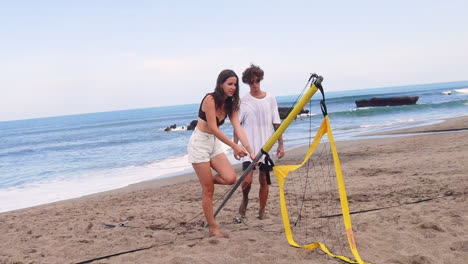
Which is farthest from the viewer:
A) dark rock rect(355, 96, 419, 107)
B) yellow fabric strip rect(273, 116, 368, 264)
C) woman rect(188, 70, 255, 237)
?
dark rock rect(355, 96, 419, 107)

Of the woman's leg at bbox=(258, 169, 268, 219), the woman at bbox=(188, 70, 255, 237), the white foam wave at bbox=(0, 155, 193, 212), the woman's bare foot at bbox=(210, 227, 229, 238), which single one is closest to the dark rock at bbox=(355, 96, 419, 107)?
the white foam wave at bbox=(0, 155, 193, 212)

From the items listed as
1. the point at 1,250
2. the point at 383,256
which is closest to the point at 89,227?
the point at 1,250

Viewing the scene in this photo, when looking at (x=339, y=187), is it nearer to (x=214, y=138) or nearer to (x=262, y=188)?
(x=214, y=138)

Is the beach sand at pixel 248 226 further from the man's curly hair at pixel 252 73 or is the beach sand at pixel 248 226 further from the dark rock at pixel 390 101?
the dark rock at pixel 390 101

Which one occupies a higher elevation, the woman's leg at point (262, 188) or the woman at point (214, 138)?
the woman at point (214, 138)

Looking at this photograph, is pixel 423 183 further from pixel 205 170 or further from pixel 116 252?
pixel 116 252

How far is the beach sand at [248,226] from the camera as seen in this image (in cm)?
386

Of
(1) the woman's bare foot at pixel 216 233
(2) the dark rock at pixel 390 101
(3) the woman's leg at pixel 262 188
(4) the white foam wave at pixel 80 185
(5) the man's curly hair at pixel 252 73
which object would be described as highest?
(5) the man's curly hair at pixel 252 73

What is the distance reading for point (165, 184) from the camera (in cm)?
989

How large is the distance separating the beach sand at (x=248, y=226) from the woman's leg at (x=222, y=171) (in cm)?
63

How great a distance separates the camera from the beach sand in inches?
152

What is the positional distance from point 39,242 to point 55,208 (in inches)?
113

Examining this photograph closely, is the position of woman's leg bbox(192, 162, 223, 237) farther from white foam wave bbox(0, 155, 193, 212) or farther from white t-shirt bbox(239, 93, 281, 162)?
white foam wave bbox(0, 155, 193, 212)

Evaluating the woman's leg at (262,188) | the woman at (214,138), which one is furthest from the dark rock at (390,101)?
the woman at (214,138)
